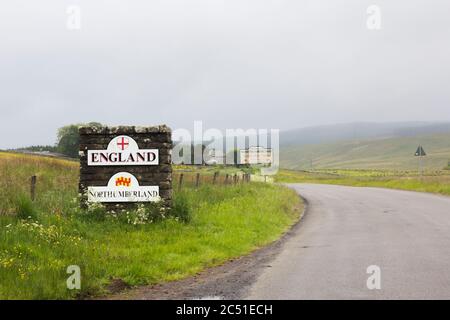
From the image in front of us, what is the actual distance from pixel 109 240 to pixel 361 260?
5209 mm

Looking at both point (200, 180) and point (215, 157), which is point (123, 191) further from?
point (215, 157)

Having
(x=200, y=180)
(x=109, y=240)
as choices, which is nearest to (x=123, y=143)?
(x=109, y=240)

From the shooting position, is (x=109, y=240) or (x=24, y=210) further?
(x=24, y=210)

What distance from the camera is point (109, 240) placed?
1221 centimetres

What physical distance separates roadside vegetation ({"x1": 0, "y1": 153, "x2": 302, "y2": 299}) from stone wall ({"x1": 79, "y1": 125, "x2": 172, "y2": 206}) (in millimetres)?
610

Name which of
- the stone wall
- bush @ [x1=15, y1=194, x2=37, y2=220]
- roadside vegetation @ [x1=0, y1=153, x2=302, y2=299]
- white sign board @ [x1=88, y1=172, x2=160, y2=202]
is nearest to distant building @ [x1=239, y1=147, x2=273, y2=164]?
roadside vegetation @ [x1=0, y1=153, x2=302, y2=299]

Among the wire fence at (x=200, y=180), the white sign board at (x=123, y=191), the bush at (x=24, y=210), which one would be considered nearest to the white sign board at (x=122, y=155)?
the white sign board at (x=123, y=191)

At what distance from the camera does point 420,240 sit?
14.0 m

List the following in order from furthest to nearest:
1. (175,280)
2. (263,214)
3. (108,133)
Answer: (263,214), (108,133), (175,280)

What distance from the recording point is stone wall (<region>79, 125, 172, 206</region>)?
15.5m

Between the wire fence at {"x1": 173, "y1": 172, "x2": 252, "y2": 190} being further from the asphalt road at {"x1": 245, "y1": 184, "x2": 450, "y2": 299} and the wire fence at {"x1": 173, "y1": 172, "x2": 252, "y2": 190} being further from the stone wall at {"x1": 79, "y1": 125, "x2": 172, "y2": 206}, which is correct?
the stone wall at {"x1": 79, "y1": 125, "x2": 172, "y2": 206}

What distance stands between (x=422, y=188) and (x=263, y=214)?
1052 inches
